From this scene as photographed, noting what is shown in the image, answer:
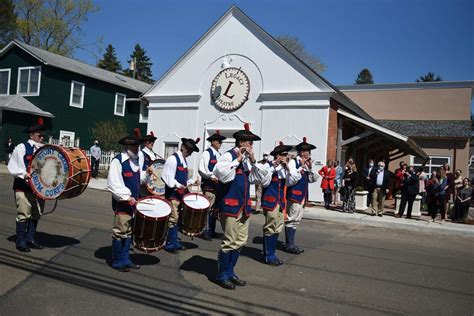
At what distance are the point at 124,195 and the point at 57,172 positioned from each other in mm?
1303

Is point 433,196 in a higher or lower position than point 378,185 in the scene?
lower

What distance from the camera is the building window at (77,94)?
28109 millimetres

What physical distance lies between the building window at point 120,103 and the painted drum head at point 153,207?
26536 mm

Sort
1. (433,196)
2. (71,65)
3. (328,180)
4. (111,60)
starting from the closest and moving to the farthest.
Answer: (433,196) → (328,180) → (71,65) → (111,60)

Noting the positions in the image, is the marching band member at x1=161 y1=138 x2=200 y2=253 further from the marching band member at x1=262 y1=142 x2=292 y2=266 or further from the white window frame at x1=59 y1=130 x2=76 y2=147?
the white window frame at x1=59 y1=130 x2=76 y2=147

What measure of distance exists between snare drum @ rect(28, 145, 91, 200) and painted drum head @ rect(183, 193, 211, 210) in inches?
62.0

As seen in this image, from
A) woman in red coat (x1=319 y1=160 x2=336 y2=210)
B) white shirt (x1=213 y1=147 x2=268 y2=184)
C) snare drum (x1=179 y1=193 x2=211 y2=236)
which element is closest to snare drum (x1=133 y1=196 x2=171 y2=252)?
snare drum (x1=179 y1=193 x2=211 y2=236)

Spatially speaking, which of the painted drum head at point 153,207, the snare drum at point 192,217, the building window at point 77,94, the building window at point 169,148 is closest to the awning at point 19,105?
the building window at point 77,94

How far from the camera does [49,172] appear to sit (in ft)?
20.6

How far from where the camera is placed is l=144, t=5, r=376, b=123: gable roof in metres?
16.9

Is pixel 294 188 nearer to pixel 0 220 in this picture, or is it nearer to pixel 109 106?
pixel 0 220

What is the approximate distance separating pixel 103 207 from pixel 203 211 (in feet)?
21.0

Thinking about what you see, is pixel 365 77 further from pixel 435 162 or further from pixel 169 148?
pixel 169 148

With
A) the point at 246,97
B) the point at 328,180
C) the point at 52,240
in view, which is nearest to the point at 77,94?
the point at 246,97
